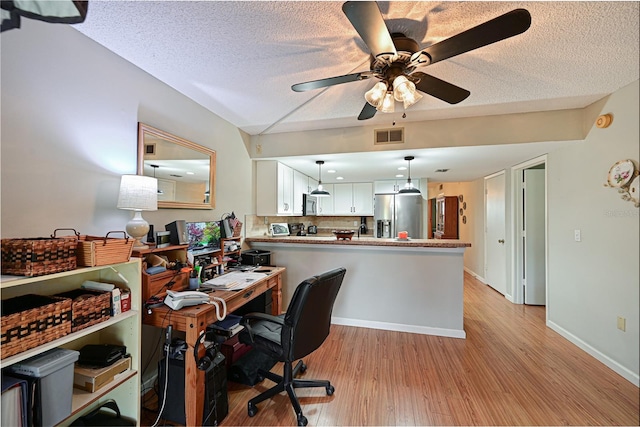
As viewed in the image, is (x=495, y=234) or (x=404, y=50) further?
(x=495, y=234)

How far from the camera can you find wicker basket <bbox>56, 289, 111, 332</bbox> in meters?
1.17

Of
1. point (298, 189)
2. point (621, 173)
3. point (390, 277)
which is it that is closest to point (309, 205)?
point (298, 189)

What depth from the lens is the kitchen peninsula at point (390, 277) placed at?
2734 mm

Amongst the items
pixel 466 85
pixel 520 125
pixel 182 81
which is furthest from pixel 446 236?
pixel 182 81

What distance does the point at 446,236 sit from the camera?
672 cm

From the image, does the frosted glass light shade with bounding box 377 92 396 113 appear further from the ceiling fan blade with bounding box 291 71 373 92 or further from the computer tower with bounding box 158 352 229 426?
the computer tower with bounding box 158 352 229 426

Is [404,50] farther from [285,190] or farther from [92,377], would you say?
[285,190]

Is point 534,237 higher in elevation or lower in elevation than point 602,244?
lower

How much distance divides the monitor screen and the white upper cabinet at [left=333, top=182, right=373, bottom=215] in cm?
317

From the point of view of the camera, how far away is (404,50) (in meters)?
1.41

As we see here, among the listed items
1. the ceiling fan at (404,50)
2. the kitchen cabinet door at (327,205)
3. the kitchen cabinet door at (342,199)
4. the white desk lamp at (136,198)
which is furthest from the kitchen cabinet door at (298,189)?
the white desk lamp at (136,198)

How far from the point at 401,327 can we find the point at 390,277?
21.8 inches

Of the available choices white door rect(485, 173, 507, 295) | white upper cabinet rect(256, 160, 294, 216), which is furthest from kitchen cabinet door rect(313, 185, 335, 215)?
white door rect(485, 173, 507, 295)

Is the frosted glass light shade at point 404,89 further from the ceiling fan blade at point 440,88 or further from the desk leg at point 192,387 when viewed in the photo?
the desk leg at point 192,387
